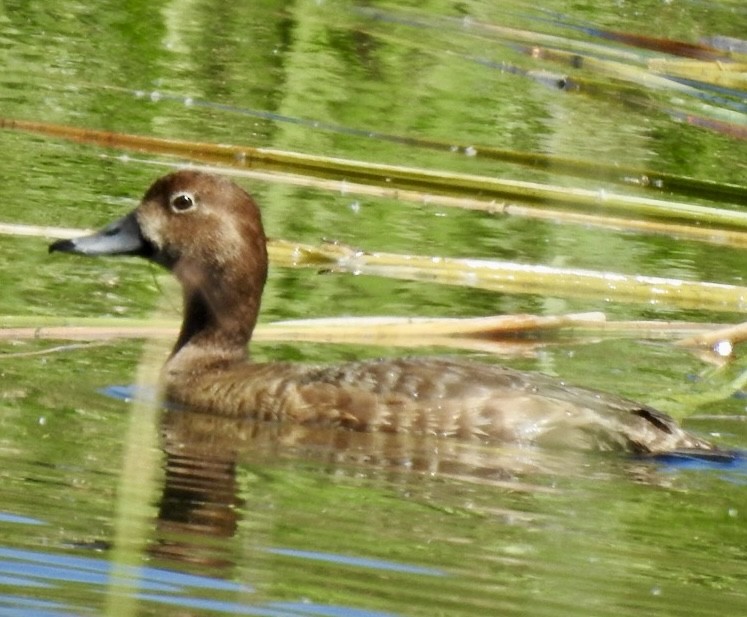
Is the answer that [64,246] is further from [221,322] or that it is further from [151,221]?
[221,322]

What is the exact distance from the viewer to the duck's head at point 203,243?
8781 mm

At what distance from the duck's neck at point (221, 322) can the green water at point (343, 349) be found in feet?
0.83

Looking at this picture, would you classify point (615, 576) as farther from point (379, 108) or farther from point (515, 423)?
point (379, 108)

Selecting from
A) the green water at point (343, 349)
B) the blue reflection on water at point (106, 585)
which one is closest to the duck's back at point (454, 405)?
the green water at point (343, 349)

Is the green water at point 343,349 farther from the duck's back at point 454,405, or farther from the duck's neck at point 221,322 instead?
the duck's neck at point 221,322

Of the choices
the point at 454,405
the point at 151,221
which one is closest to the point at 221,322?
the point at 151,221

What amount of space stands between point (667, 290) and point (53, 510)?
165 inches

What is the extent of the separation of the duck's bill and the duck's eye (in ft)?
0.56

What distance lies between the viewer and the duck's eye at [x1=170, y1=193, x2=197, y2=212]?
8.89 meters

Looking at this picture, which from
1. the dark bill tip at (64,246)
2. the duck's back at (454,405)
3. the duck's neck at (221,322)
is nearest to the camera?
the duck's back at (454,405)

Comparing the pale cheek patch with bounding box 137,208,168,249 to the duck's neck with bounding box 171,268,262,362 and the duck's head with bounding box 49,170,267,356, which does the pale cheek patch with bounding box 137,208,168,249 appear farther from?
the duck's neck with bounding box 171,268,262,362

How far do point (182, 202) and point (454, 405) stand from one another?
1.56 meters

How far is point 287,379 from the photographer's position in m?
8.27

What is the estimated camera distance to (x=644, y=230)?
10.5 m
